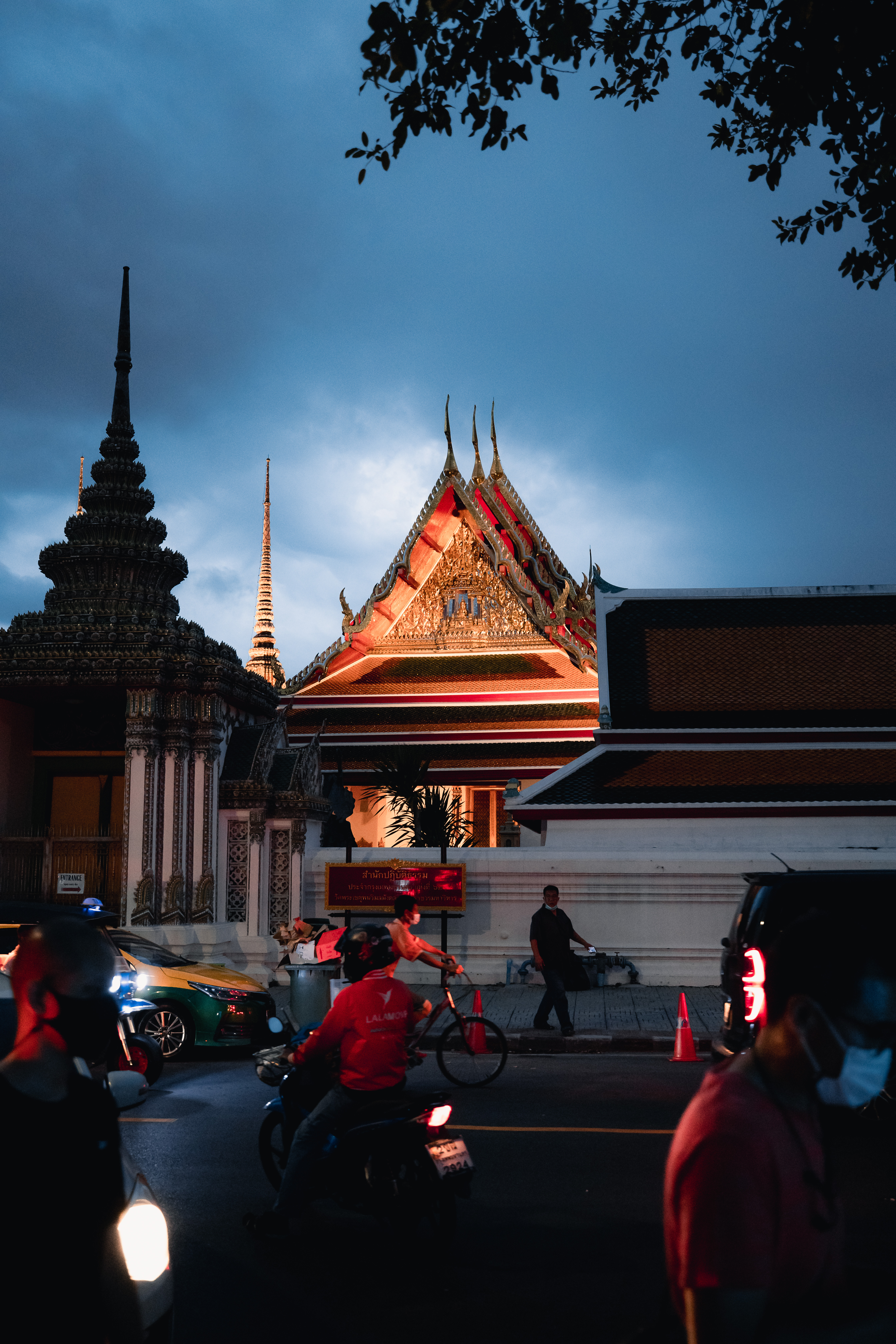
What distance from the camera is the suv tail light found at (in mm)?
7043

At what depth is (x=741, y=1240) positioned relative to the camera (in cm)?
194

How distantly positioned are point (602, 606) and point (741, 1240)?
2053cm

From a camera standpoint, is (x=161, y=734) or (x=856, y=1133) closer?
(x=856, y=1133)

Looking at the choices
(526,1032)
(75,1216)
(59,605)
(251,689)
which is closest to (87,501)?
(59,605)

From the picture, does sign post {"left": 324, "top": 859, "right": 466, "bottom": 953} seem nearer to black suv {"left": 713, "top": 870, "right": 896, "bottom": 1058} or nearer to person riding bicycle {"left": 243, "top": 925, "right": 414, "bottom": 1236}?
black suv {"left": 713, "top": 870, "right": 896, "bottom": 1058}

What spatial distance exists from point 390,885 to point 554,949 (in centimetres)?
477

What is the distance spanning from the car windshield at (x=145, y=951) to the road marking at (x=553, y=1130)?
4.62 metres

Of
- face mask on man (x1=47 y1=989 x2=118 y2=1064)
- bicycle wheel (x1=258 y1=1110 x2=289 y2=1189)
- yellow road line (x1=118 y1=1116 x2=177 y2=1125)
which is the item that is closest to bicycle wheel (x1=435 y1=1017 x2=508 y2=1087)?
yellow road line (x1=118 y1=1116 x2=177 y2=1125)

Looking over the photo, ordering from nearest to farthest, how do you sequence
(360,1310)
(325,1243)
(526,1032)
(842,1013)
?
1. (842,1013)
2. (360,1310)
3. (325,1243)
4. (526,1032)

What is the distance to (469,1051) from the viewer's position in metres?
9.35

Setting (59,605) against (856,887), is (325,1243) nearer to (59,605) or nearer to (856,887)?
(856,887)

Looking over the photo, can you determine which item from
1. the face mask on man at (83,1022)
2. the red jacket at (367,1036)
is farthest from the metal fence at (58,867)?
the face mask on man at (83,1022)

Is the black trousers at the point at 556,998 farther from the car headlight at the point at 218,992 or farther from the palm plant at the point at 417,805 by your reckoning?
the palm plant at the point at 417,805

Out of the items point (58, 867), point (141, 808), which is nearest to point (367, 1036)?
point (141, 808)
